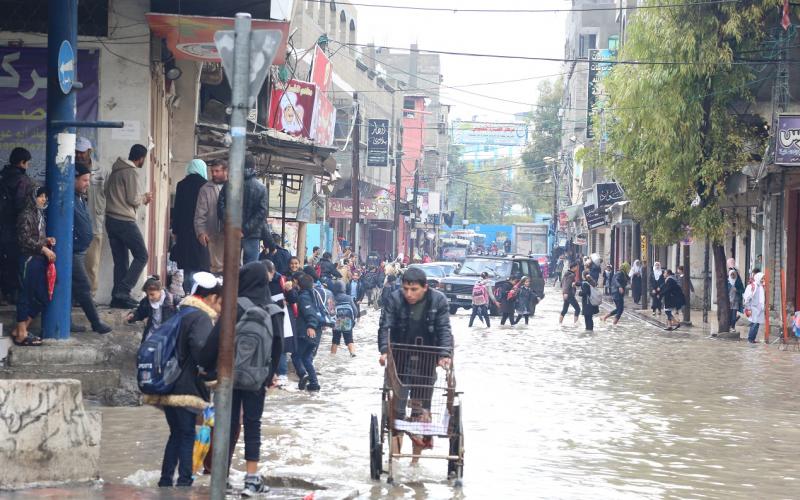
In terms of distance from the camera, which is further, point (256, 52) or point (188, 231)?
point (188, 231)

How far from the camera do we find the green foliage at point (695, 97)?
27531 millimetres

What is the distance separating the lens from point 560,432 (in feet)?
40.5

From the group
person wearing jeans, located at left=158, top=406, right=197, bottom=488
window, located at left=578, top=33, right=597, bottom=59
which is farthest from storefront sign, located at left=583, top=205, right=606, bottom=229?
person wearing jeans, located at left=158, top=406, right=197, bottom=488

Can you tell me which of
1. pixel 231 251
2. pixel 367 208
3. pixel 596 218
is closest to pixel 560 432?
pixel 231 251

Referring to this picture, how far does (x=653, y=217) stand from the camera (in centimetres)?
3172

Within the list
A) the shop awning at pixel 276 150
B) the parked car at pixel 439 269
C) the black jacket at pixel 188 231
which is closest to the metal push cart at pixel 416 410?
the black jacket at pixel 188 231

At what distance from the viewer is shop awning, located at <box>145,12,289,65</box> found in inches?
581

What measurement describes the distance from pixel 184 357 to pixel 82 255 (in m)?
5.79

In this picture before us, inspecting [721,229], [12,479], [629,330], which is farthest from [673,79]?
[12,479]

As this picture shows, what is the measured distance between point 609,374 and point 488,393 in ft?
12.4

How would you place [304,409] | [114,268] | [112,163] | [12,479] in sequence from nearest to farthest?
[12,479] < [304,409] < [114,268] < [112,163]

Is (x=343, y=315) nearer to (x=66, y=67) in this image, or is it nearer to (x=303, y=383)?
(x=303, y=383)

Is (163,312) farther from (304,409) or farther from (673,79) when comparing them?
(673,79)

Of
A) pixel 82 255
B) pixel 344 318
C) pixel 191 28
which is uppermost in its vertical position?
pixel 191 28
